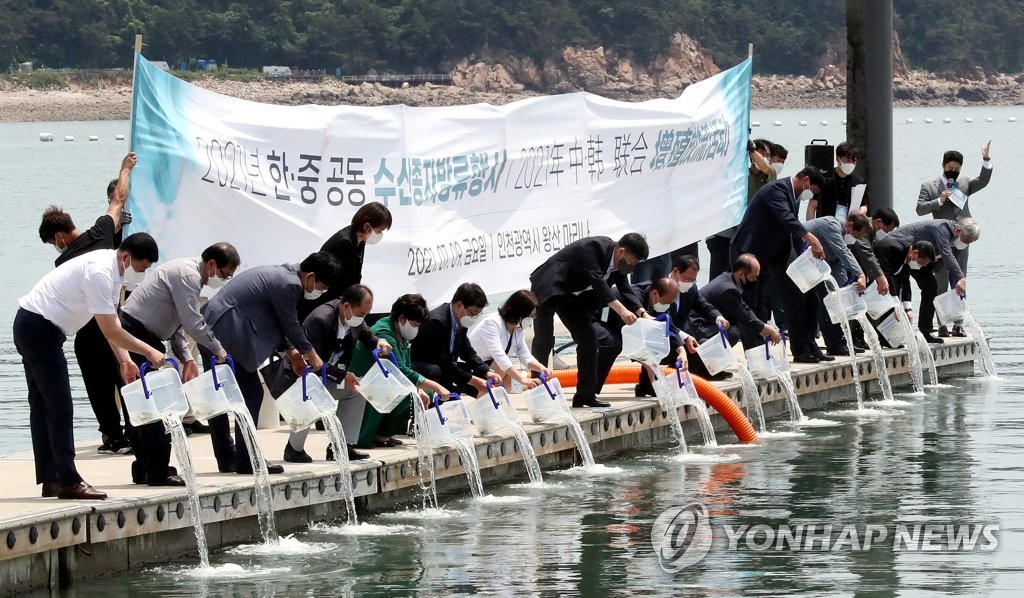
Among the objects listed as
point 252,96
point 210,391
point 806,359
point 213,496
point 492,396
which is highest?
point 252,96

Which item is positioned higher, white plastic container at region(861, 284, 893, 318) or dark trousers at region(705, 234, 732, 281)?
dark trousers at region(705, 234, 732, 281)

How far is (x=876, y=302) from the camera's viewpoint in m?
18.9

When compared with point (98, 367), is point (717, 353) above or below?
below

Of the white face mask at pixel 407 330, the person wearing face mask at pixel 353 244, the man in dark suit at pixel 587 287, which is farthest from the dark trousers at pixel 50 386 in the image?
the man in dark suit at pixel 587 287

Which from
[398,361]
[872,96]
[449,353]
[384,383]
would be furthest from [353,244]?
[872,96]

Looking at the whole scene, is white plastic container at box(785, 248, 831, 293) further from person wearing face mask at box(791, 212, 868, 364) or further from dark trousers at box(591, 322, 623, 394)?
dark trousers at box(591, 322, 623, 394)

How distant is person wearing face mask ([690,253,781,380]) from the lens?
16.9 metres

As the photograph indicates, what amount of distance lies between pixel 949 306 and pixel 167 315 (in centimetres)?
1071

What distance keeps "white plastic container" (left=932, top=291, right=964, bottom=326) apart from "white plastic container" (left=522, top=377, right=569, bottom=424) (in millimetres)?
6857

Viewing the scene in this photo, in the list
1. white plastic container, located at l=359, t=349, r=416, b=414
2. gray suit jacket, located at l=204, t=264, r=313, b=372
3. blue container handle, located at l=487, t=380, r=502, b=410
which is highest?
gray suit jacket, located at l=204, t=264, r=313, b=372

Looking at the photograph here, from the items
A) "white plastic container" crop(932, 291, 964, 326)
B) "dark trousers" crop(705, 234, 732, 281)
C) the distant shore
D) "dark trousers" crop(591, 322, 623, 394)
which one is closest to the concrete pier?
"dark trousers" crop(591, 322, 623, 394)

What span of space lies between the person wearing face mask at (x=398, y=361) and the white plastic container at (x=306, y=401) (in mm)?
551

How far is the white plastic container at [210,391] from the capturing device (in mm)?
11930
